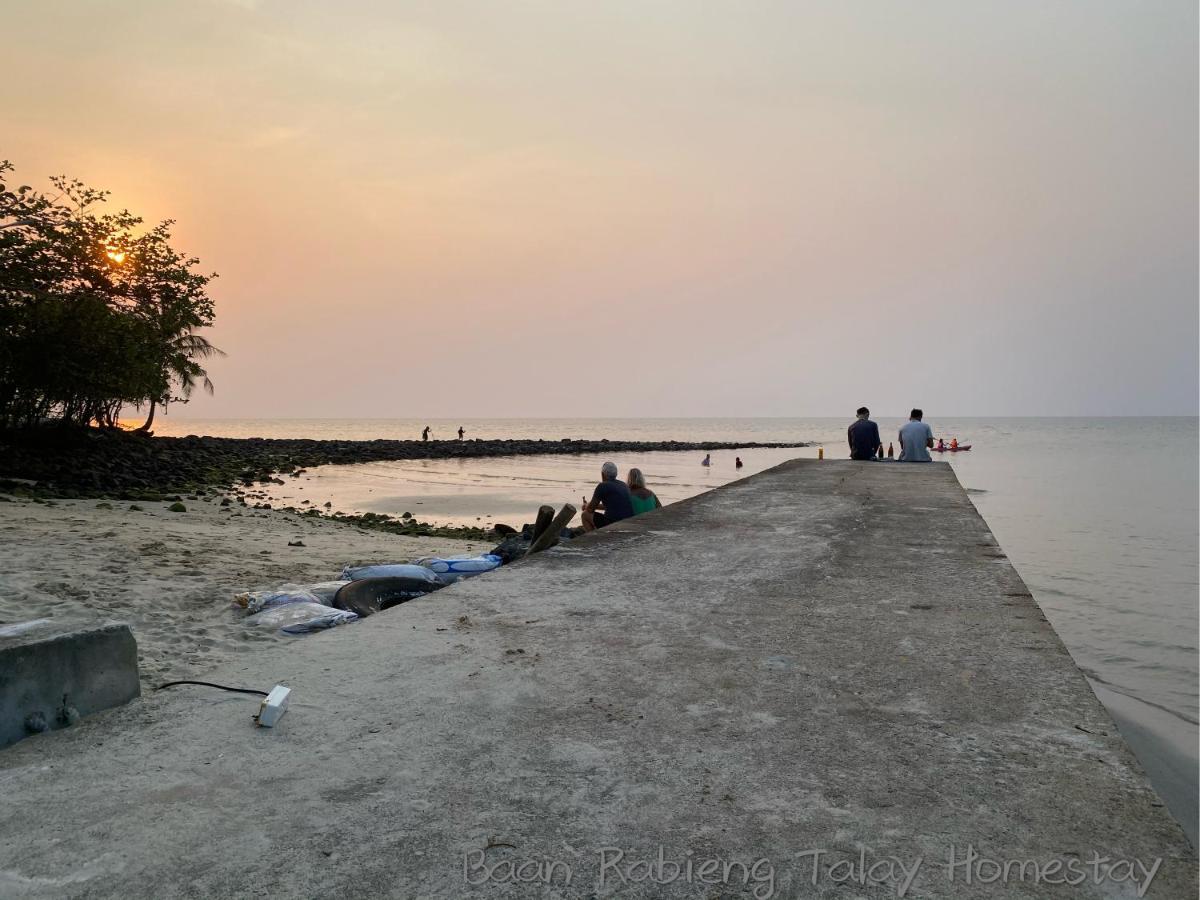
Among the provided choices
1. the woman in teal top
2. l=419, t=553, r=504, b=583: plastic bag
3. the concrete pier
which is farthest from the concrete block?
the woman in teal top

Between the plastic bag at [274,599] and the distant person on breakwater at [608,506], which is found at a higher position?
the distant person on breakwater at [608,506]

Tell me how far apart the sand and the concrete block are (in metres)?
0.63

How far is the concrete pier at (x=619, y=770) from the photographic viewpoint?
191 cm

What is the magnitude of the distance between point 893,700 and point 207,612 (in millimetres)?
4890

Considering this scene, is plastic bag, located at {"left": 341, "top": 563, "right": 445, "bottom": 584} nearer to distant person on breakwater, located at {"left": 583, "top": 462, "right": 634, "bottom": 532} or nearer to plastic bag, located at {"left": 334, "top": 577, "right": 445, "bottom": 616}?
plastic bag, located at {"left": 334, "top": 577, "right": 445, "bottom": 616}

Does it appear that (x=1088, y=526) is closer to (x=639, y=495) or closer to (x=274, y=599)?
(x=639, y=495)

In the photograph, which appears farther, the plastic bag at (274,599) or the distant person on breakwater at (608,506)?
the distant person on breakwater at (608,506)

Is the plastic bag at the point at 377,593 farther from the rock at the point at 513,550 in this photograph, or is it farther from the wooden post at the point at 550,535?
the rock at the point at 513,550

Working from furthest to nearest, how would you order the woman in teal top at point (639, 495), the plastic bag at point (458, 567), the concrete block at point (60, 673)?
the woman in teal top at point (639, 495) < the plastic bag at point (458, 567) < the concrete block at point (60, 673)

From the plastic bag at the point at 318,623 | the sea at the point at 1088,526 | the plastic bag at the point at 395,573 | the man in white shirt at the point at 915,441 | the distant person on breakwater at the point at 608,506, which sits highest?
the man in white shirt at the point at 915,441

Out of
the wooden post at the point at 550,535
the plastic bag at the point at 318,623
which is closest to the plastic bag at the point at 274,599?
the plastic bag at the point at 318,623

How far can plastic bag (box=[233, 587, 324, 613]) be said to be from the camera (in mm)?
5664

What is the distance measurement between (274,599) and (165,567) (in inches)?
96.0

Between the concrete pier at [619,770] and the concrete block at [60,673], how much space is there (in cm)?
9
